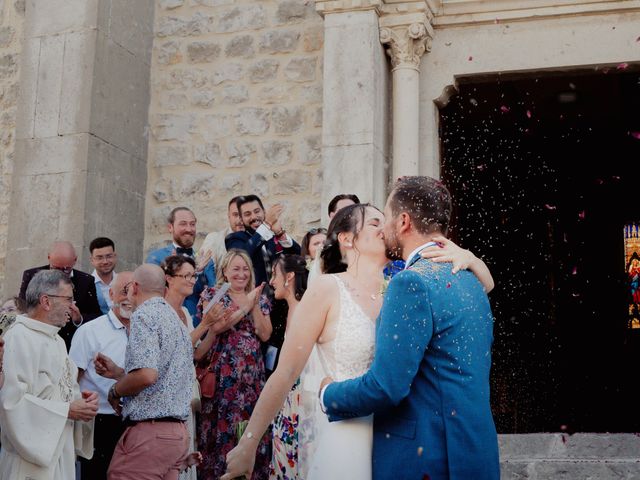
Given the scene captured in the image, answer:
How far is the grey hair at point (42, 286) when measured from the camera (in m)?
5.84

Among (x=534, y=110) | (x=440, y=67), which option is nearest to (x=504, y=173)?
(x=534, y=110)

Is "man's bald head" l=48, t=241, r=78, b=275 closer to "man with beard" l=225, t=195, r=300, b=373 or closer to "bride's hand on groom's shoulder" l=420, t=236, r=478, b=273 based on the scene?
"man with beard" l=225, t=195, r=300, b=373

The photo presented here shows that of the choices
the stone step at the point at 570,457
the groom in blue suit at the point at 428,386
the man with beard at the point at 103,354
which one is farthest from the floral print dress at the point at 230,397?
the groom in blue suit at the point at 428,386

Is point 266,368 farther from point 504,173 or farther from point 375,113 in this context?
point 504,173

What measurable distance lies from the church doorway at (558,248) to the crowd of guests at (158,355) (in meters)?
5.06

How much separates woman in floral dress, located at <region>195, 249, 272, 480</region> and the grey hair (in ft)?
4.11

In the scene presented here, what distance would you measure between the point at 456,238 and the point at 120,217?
3555 mm

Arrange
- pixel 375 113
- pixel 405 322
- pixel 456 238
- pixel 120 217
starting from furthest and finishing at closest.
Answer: pixel 456 238, pixel 120 217, pixel 375 113, pixel 405 322

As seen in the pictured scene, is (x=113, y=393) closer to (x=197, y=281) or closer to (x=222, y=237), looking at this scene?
(x=197, y=281)

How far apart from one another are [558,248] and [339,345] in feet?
34.7

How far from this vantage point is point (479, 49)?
29.1 feet

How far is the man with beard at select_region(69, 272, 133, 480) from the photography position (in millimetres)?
6418

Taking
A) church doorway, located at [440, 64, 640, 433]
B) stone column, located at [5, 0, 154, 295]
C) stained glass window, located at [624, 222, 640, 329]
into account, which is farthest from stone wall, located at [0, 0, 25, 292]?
stained glass window, located at [624, 222, 640, 329]

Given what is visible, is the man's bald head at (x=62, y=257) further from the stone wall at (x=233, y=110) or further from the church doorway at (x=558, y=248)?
the church doorway at (x=558, y=248)
